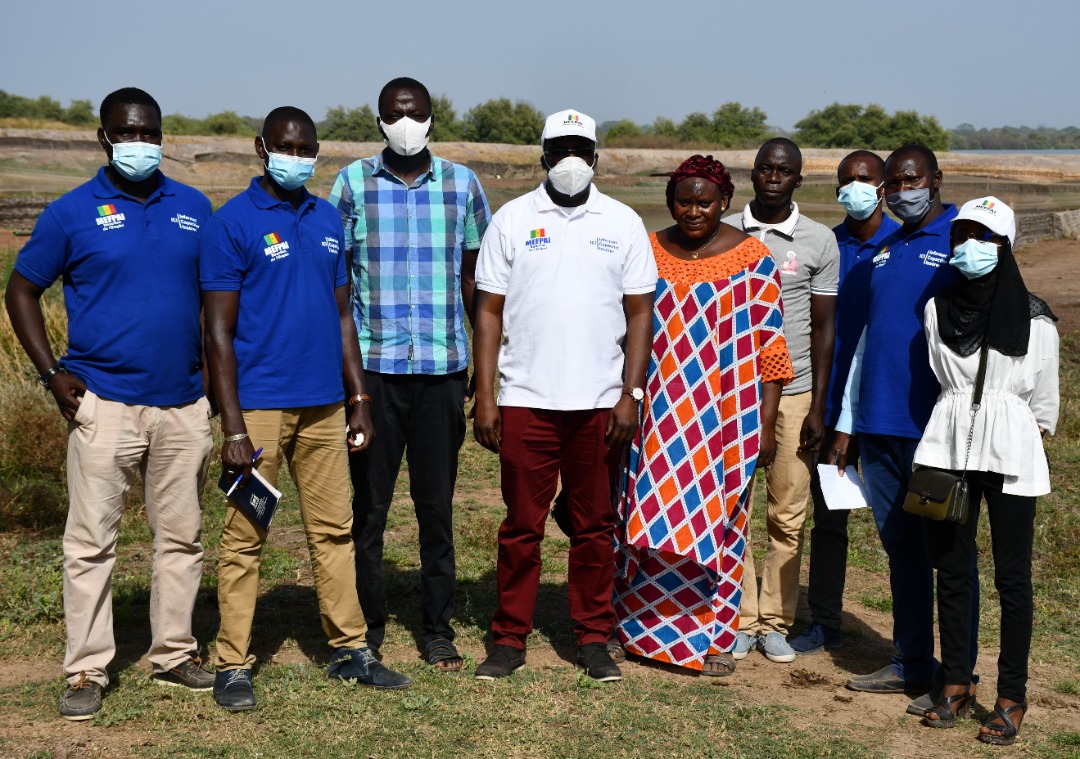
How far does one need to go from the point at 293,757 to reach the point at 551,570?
107 inches

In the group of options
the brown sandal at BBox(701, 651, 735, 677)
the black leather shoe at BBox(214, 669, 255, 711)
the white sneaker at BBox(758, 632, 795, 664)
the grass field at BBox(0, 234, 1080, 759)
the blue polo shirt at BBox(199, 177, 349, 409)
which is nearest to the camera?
the grass field at BBox(0, 234, 1080, 759)

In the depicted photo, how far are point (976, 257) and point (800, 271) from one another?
1011 millimetres

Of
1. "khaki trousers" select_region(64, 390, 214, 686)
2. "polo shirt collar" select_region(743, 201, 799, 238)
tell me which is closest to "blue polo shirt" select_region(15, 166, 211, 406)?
"khaki trousers" select_region(64, 390, 214, 686)

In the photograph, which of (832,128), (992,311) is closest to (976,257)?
(992,311)

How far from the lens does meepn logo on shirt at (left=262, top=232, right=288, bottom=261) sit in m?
4.43

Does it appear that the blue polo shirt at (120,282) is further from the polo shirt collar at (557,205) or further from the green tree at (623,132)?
the green tree at (623,132)

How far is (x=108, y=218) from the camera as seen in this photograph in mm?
4391

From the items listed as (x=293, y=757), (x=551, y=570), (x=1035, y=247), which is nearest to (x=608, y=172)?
(x=1035, y=247)

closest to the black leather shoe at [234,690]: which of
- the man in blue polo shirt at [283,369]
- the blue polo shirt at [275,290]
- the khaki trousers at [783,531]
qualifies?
the man in blue polo shirt at [283,369]

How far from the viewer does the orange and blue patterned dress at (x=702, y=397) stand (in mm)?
4977

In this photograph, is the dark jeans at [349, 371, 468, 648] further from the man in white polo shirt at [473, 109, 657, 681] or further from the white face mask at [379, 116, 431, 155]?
the white face mask at [379, 116, 431, 155]

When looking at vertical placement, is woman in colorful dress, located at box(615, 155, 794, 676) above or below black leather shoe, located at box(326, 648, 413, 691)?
above

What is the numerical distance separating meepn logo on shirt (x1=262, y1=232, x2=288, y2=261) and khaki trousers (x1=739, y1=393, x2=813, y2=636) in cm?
236

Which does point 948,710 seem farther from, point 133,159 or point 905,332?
point 133,159
